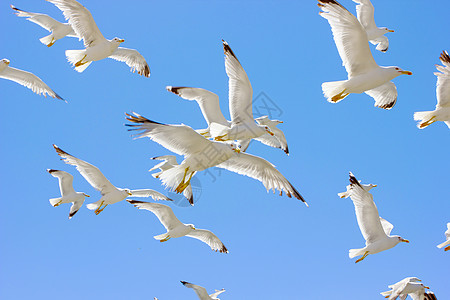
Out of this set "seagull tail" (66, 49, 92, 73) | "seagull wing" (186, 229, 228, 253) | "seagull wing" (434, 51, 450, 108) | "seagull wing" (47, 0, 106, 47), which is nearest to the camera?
"seagull wing" (434, 51, 450, 108)

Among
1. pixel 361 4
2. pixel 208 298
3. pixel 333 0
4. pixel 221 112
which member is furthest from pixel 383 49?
pixel 208 298

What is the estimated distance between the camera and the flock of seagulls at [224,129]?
30.0ft

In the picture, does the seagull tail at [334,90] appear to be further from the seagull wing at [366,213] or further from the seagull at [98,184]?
the seagull at [98,184]

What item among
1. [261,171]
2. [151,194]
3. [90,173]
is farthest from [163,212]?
[261,171]

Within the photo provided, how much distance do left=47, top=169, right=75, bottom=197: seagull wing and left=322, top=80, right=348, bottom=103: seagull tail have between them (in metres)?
7.88

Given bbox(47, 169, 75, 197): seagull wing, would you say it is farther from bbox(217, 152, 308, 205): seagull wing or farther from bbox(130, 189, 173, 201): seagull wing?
bbox(217, 152, 308, 205): seagull wing

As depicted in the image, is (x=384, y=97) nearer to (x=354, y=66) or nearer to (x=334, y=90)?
(x=354, y=66)

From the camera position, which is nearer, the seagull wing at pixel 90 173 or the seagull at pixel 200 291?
the seagull wing at pixel 90 173

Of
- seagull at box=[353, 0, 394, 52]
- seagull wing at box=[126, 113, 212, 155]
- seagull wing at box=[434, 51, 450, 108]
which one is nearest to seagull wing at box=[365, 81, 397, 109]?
seagull wing at box=[434, 51, 450, 108]

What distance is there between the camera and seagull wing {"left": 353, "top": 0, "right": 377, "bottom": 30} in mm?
15094

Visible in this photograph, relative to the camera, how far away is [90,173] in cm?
1220

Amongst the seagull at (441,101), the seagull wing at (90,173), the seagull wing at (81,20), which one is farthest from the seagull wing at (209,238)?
the seagull at (441,101)

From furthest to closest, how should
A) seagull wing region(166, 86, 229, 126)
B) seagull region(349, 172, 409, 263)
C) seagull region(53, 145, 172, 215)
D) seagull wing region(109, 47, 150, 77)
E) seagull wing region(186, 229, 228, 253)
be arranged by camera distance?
seagull wing region(109, 47, 150, 77)
seagull wing region(186, 229, 228, 253)
seagull wing region(166, 86, 229, 126)
seagull region(53, 145, 172, 215)
seagull region(349, 172, 409, 263)

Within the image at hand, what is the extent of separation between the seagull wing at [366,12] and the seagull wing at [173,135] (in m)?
8.49
